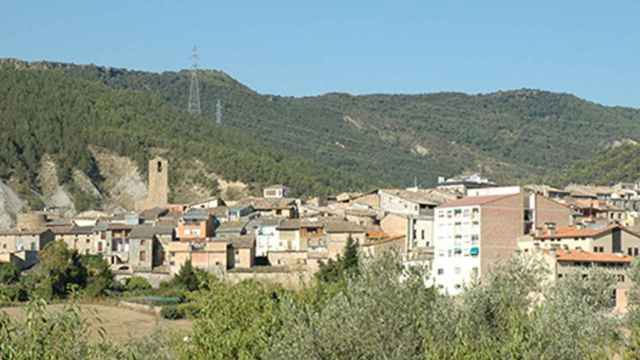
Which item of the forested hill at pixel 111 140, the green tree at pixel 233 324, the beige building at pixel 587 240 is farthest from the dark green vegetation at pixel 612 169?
the green tree at pixel 233 324

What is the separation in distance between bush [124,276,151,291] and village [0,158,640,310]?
4.80ft

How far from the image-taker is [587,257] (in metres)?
60.8

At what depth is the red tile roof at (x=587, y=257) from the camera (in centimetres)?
6008

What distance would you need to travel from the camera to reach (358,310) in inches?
1339

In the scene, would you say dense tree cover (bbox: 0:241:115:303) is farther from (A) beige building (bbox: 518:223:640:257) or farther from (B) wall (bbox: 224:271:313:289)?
(A) beige building (bbox: 518:223:640:257)

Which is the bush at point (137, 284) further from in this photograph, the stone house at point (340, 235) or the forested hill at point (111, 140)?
the forested hill at point (111, 140)

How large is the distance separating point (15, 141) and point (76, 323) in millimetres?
112517

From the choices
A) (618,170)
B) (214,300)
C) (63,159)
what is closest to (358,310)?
(214,300)

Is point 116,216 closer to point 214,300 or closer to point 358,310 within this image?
point 214,300

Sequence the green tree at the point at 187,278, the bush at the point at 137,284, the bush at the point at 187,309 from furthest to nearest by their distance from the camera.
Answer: the bush at the point at 137,284 → the green tree at the point at 187,278 → the bush at the point at 187,309

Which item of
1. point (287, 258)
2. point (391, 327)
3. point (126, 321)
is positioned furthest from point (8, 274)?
point (391, 327)

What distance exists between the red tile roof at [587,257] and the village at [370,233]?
0.07 meters

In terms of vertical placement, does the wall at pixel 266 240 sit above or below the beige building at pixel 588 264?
above

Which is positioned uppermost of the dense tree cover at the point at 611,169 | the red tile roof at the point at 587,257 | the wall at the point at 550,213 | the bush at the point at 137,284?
the dense tree cover at the point at 611,169
